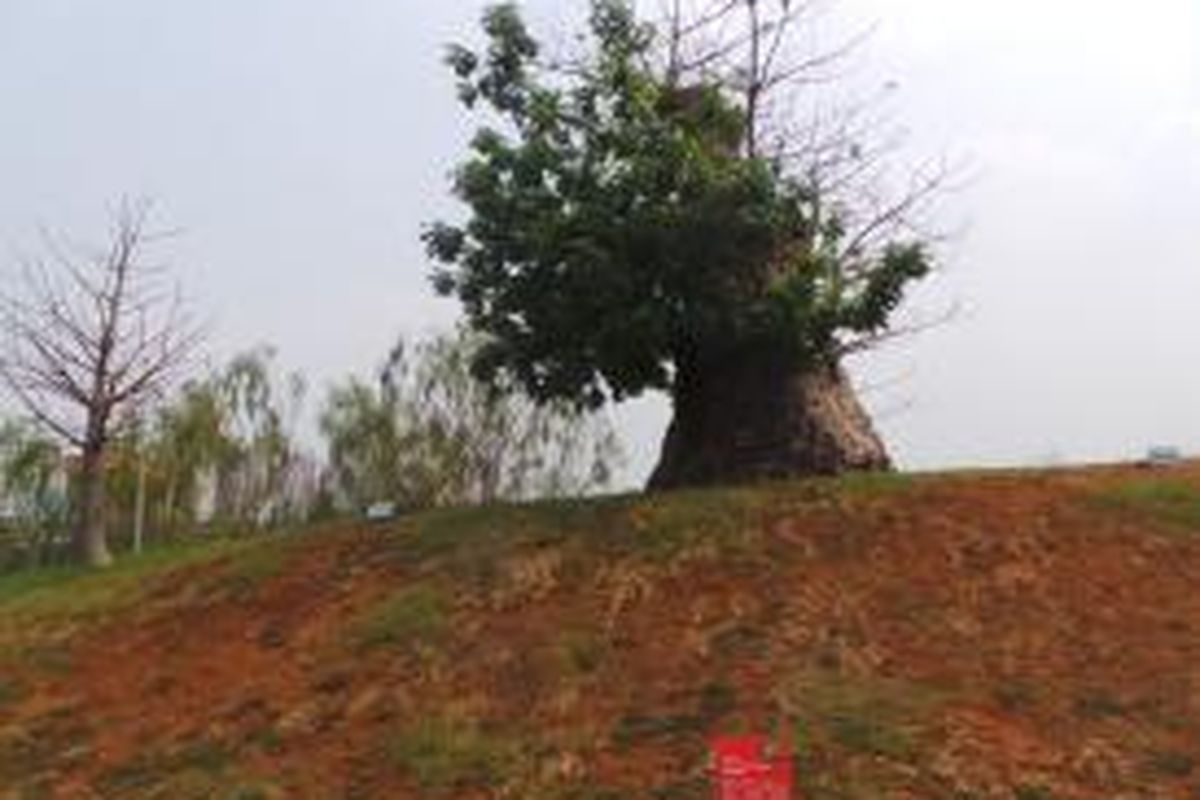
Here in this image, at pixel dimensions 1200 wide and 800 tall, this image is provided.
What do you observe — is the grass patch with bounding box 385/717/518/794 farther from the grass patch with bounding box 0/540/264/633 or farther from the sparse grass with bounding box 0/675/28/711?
the grass patch with bounding box 0/540/264/633

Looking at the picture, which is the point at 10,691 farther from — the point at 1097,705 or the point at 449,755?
the point at 1097,705

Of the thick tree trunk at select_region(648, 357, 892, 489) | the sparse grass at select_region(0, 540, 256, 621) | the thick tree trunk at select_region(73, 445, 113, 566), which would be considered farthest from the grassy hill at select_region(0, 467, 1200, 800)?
the thick tree trunk at select_region(73, 445, 113, 566)

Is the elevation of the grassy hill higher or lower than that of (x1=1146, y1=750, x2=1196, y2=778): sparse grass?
higher

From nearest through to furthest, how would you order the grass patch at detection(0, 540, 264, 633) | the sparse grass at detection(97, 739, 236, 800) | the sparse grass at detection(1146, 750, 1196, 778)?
the sparse grass at detection(1146, 750, 1196, 778), the sparse grass at detection(97, 739, 236, 800), the grass patch at detection(0, 540, 264, 633)

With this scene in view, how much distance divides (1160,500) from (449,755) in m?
6.12

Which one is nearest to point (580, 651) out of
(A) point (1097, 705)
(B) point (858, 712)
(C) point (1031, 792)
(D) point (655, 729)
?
(D) point (655, 729)

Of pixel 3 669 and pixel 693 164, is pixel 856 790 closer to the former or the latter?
pixel 693 164

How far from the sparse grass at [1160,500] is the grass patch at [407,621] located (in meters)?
4.86

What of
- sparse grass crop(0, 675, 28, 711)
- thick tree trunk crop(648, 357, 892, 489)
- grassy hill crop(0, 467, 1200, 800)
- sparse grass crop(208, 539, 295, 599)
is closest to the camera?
grassy hill crop(0, 467, 1200, 800)

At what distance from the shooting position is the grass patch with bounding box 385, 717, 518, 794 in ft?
40.5

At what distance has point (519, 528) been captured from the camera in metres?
16.7

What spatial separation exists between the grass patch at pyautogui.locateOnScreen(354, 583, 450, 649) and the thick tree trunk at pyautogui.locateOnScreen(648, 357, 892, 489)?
9.95 ft

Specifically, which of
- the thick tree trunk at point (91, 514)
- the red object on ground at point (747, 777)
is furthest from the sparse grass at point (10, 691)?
the red object on ground at point (747, 777)

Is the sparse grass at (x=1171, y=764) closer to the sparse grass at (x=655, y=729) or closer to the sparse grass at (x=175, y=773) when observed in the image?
the sparse grass at (x=655, y=729)
